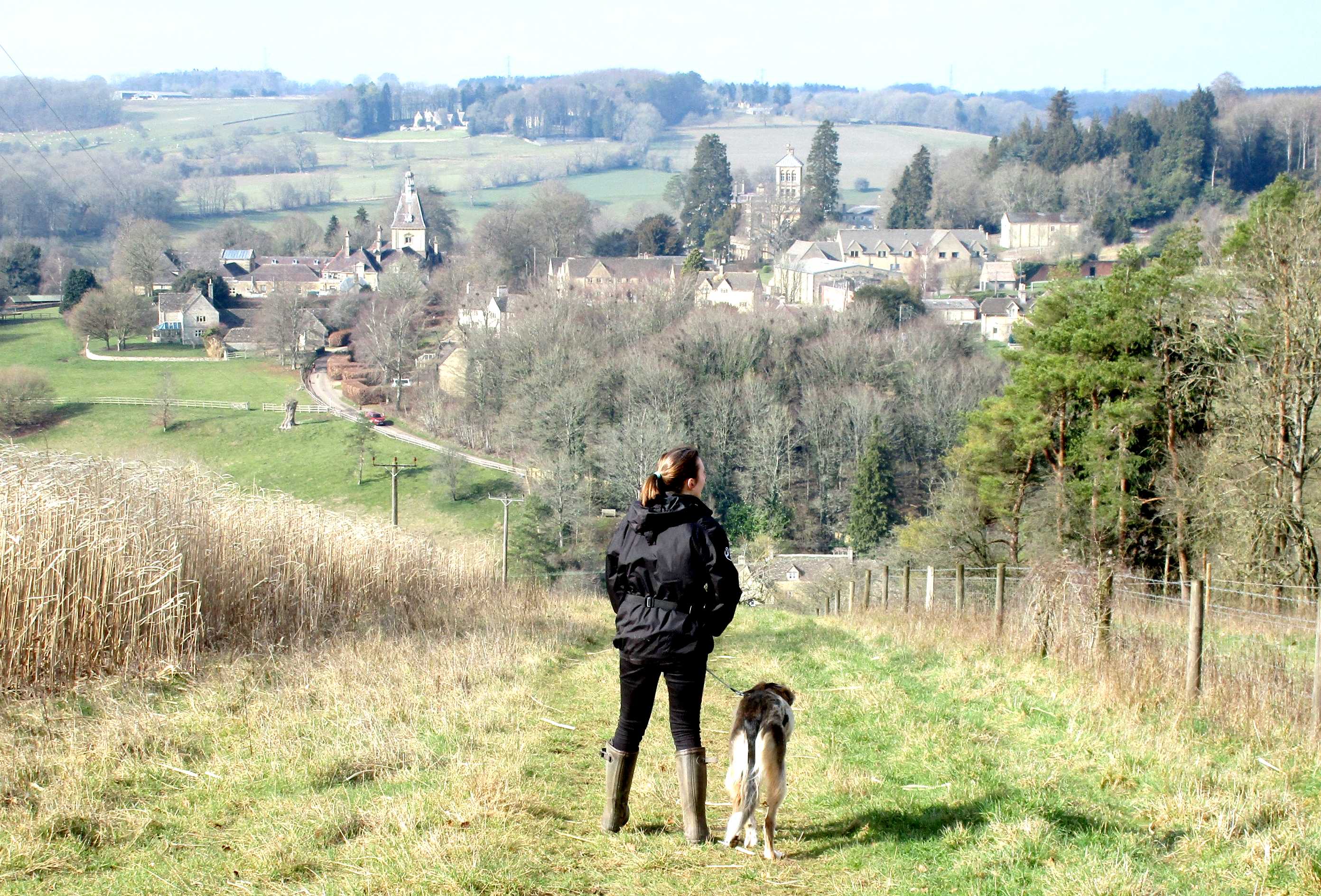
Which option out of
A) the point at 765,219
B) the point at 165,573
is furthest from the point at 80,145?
the point at 165,573

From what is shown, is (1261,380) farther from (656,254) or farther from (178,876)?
(656,254)

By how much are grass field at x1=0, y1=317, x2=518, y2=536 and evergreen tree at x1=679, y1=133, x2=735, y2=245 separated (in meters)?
56.4

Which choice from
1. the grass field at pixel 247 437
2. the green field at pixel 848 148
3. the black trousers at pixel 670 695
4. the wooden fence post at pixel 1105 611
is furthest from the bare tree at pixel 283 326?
the green field at pixel 848 148

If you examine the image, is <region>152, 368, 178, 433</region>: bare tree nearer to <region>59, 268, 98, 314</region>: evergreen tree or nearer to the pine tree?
<region>59, 268, 98, 314</region>: evergreen tree

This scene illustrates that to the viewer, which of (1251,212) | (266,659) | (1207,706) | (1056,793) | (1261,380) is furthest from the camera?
(1251,212)

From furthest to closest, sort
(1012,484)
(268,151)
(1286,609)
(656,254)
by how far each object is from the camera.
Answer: (268,151)
(656,254)
(1012,484)
(1286,609)

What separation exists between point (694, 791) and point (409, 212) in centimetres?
11635

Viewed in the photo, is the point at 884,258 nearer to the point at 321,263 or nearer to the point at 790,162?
the point at 790,162

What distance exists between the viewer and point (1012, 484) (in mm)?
24938

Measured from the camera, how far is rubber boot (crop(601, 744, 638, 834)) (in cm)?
459

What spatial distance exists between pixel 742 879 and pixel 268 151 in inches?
6676

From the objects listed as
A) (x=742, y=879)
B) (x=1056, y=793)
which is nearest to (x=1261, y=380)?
(x=1056, y=793)

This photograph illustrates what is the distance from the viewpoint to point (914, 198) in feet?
367

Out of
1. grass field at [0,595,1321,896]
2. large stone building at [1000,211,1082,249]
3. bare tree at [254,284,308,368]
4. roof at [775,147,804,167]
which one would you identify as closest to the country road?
bare tree at [254,284,308,368]
